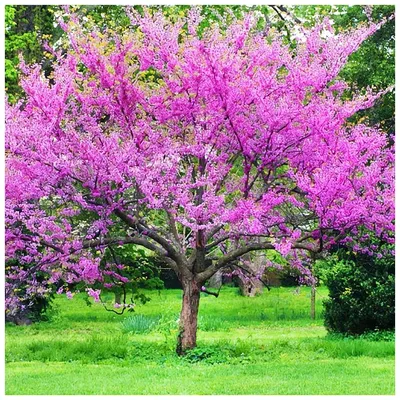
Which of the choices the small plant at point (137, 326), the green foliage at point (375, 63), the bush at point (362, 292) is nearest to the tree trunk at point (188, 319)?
the bush at point (362, 292)

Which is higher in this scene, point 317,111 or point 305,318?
point 317,111

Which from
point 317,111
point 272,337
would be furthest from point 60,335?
point 317,111

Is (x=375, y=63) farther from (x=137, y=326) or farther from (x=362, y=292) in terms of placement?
(x=137, y=326)

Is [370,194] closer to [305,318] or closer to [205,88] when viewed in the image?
[205,88]

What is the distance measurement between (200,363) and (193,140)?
2.94 m

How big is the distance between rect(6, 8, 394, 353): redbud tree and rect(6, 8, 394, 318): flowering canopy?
2 centimetres

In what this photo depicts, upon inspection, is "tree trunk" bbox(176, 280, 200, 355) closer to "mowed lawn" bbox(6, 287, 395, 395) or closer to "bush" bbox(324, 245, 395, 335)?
"mowed lawn" bbox(6, 287, 395, 395)

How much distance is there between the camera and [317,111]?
952 cm

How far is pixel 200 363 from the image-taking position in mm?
9992

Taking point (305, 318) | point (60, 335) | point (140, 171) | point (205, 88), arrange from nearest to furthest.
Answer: point (140, 171) → point (205, 88) → point (60, 335) → point (305, 318)

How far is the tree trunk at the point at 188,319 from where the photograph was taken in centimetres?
1047

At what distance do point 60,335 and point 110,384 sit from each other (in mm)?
6681

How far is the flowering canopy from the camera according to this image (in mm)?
9109

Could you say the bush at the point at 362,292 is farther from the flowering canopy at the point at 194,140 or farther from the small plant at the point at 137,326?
the small plant at the point at 137,326
